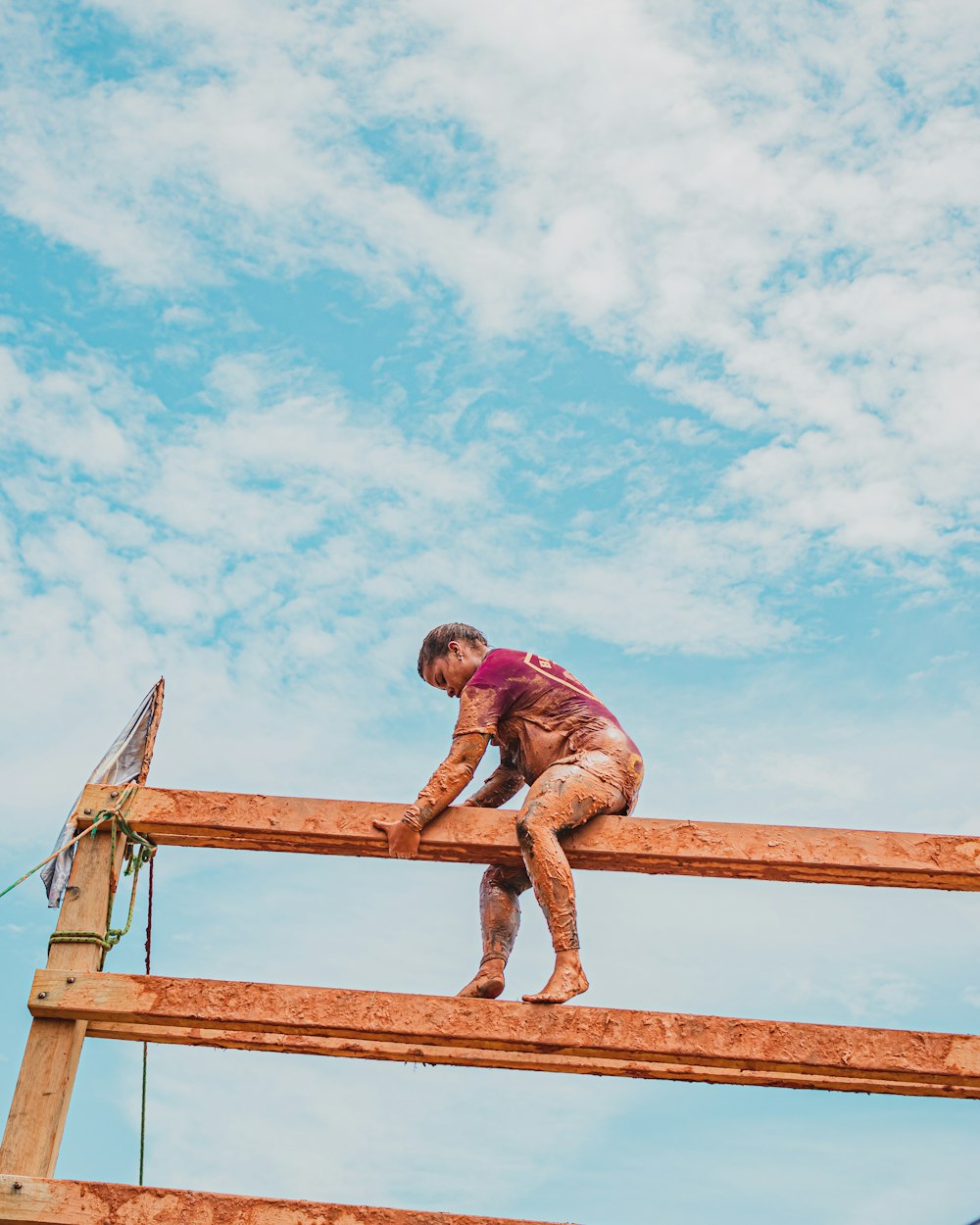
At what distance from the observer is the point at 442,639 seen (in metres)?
6.21

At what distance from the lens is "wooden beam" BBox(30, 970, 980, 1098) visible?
4.46 metres

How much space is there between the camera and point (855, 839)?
199 inches

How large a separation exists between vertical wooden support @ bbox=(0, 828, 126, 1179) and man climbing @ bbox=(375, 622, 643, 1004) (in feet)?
3.62

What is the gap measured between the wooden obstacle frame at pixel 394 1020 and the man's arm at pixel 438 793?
0.08 meters

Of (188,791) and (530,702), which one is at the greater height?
(530,702)

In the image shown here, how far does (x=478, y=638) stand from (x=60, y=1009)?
2.54 metres

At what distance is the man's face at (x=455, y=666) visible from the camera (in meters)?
6.14

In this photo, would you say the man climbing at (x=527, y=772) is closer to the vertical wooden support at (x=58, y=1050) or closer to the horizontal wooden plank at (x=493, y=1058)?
the horizontal wooden plank at (x=493, y=1058)

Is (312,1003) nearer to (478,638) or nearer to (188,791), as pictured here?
(188,791)

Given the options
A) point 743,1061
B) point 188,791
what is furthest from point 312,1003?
point 743,1061

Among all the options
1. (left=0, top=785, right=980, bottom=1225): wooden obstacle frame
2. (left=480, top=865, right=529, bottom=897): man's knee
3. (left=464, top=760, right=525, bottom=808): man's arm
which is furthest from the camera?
(left=464, top=760, right=525, bottom=808): man's arm

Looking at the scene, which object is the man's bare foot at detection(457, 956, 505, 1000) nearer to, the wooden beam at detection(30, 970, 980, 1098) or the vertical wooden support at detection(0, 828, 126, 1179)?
the wooden beam at detection(30, 970, 980, 1098)

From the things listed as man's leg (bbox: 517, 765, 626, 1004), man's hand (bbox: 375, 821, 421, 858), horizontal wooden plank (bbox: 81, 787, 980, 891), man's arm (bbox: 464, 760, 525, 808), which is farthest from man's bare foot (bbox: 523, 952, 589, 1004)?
man's arm (bbox: 464, 760, 525, 808)

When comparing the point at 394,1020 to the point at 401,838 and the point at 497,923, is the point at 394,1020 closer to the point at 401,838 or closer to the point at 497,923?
the point at 401,838
